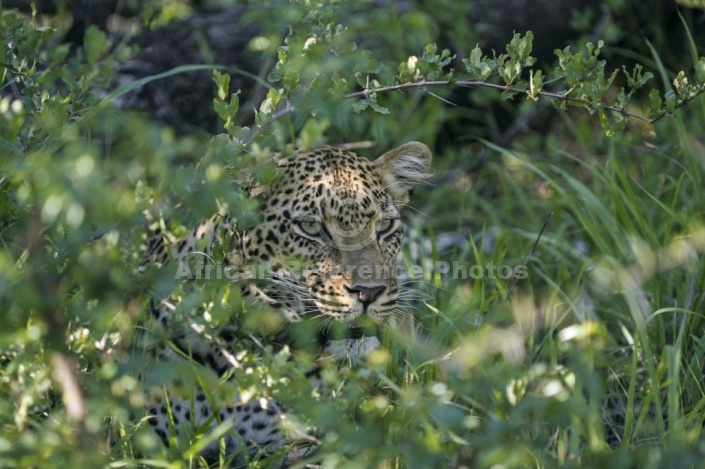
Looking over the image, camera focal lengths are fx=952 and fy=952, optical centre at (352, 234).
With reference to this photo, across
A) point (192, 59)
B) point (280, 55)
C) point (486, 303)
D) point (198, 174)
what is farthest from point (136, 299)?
point (192, 59)

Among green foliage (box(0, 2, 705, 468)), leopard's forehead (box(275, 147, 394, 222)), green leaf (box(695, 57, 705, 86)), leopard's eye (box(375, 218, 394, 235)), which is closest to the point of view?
green foliage (box(0, 2, 705, 468))

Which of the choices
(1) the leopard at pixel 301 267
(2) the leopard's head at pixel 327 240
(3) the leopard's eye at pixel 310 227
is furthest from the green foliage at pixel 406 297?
(3) the leopard's eye at pixel 310 227

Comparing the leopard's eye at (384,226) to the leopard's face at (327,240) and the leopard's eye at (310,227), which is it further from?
the leopard's eye at (310,227)

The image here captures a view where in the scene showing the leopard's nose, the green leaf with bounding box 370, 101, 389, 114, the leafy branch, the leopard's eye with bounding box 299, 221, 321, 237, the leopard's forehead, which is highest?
the leafy branch

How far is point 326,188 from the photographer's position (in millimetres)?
4805

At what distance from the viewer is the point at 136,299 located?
337cm

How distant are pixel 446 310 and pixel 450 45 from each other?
286 cm

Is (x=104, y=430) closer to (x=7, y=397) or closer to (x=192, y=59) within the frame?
(x=7, y=397)

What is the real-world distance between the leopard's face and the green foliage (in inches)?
11.1

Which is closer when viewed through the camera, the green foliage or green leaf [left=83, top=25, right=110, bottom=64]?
the green foliage

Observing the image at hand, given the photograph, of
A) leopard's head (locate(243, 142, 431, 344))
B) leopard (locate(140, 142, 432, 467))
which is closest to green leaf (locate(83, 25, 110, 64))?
leopard (locate(140, 142, 432, 467))

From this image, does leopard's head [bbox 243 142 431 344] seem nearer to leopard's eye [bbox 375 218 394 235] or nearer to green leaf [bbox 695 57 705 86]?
leopard's eye [bbox 375 218 394 235]

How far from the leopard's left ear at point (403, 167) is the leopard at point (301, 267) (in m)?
0.19

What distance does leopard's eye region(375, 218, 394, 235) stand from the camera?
5055mm
